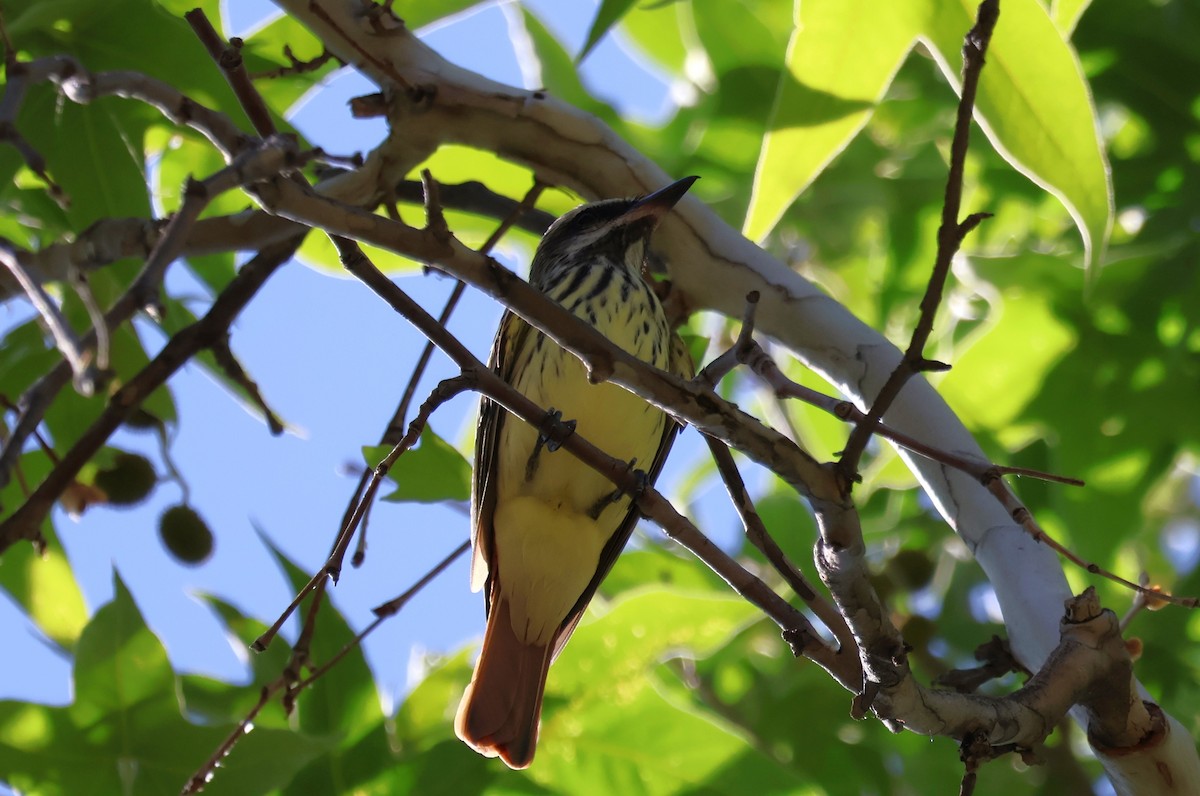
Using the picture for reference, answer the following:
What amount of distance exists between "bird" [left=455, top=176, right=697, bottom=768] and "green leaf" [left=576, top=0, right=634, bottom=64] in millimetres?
371

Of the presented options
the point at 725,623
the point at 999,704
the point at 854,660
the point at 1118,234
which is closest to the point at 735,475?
the point at 854,660

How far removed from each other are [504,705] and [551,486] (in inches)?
20.9

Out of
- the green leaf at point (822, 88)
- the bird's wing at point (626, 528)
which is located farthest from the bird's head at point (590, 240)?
the green leaf at point (822, 88)

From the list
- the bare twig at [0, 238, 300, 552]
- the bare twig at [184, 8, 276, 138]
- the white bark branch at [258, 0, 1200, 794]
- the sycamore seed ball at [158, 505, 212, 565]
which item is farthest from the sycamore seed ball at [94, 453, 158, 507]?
the bare twig at [184, 8, 276, 138]

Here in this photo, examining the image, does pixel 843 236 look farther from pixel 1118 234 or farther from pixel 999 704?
pixel 999 704

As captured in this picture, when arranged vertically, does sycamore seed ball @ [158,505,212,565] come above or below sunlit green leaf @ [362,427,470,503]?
above

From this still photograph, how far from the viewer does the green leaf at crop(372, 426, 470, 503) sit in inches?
95.5

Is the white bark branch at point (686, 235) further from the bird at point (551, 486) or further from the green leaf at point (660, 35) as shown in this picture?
the green leaf at point (660, 35)

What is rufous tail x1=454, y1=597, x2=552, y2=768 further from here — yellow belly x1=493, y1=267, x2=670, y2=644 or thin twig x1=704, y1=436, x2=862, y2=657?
thin twig x1=704, y1=436, x2=862, y2=657

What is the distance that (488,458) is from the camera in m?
2.73

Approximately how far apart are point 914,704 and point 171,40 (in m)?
1.91

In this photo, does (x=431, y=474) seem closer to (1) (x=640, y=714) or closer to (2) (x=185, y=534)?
(1) (x=640, y=714)

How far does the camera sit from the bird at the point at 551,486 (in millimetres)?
2764

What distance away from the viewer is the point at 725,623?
259cm
